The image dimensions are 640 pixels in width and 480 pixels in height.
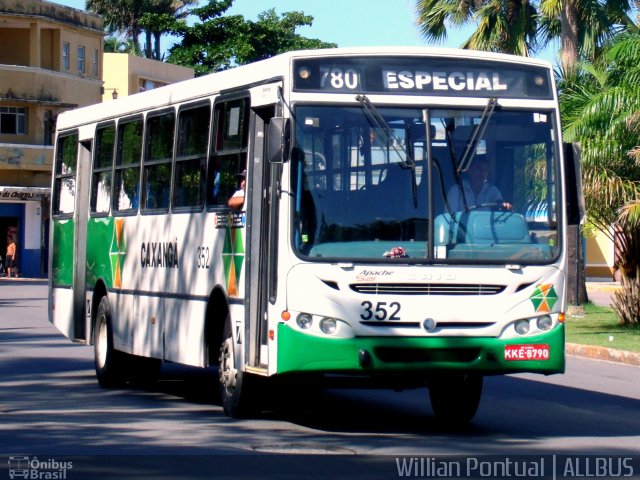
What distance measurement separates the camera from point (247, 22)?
70250 millimetres

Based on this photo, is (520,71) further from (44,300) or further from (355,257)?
(44,300)

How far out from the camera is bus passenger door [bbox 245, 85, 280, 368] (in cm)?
1091

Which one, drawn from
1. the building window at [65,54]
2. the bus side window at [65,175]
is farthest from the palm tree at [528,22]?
the building window at [65,54]

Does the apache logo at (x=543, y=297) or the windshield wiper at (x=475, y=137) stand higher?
the windshield wiper at (x=475, y=137)

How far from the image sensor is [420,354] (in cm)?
1054

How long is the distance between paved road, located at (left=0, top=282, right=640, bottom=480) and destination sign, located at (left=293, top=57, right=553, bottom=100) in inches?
112

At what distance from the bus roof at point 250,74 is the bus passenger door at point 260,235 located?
192 mm

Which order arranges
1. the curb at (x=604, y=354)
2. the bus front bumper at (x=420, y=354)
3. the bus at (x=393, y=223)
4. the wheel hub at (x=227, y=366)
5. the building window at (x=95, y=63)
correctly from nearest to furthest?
the bus front bumper at (x=420, y=354), the bus at (x=393, y=223), the wheel hub at (x=227, y=366), the curb at (x=604, y=354), the building window at (x=95, y=63)

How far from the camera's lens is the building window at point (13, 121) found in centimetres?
5831

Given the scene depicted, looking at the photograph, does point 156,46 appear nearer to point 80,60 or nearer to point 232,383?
point 80,60

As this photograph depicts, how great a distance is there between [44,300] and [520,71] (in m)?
28.1

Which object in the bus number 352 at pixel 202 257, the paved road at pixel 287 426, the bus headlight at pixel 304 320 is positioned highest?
the bus number 352 at pixel 202 257

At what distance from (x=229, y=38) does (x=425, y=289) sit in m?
61.6

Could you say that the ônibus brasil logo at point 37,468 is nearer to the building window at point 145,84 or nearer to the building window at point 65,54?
the building window at point 65,54
